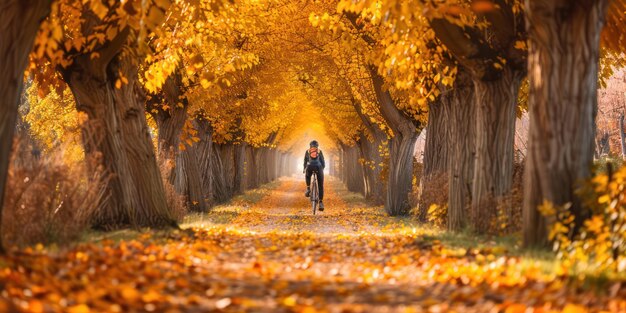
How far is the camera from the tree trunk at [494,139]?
1356 cm

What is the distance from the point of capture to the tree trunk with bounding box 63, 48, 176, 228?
1381 cm

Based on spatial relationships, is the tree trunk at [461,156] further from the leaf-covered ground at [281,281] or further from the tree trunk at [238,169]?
the tree trunk at [238,169]

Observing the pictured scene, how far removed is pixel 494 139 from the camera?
1367 cm

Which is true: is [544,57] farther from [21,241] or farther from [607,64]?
[607,64]

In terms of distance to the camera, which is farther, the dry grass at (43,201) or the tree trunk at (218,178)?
the tree trunk at (218,178)

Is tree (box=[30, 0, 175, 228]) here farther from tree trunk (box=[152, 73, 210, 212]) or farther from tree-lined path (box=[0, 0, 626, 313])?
tree trunk (box=[152, 73, 210, 212])

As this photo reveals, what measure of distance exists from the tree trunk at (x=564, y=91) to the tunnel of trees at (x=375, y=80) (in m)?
0.01

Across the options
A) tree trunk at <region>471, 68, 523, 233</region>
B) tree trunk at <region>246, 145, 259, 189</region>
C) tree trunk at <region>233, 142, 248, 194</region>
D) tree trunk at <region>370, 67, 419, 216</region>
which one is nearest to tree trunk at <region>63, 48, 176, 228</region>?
tree trunk at <region>471, 68, 523, 233</region>

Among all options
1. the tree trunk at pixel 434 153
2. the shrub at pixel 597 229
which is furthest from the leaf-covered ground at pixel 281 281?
the tree trunk at pixel 434 153

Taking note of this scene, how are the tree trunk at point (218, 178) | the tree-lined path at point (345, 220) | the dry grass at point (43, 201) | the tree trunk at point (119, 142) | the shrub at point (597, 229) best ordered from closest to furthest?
1. the tree-lined path at point (345, 220)
2. the shrub at point (597, 229)
3. the dry grass at point (43, 201)
4. the tree trunk at point (119, 142)
5. the tree trunk at point (218, 178)

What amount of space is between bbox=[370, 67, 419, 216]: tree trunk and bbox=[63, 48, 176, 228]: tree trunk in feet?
33.7

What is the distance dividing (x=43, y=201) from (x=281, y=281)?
4222mm

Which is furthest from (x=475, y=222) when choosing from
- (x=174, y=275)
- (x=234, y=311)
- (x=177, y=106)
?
(x=177, y=106)

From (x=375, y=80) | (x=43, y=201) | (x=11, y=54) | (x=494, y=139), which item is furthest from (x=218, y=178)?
(x=11, y=54)
